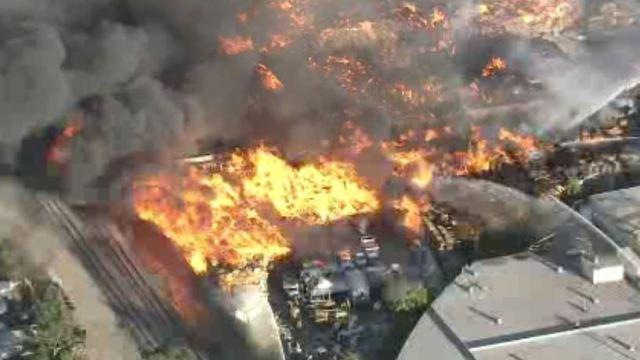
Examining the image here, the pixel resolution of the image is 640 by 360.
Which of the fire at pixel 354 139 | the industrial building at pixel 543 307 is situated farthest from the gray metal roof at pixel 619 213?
the fire at pixel 354 139

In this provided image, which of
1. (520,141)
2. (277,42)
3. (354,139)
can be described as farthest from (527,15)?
(354,139)

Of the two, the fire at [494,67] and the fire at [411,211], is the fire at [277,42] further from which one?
the fire at [494,67]

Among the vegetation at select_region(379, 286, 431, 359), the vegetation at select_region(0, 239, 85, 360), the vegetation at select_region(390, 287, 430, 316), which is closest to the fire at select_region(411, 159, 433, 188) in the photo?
the vegetation at select_region(379, 286, 431, 359)

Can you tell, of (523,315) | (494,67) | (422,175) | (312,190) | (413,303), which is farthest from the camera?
(494,67)

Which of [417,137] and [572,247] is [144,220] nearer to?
[417,137]

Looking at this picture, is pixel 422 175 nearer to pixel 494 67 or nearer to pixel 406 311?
pixel 406 311
